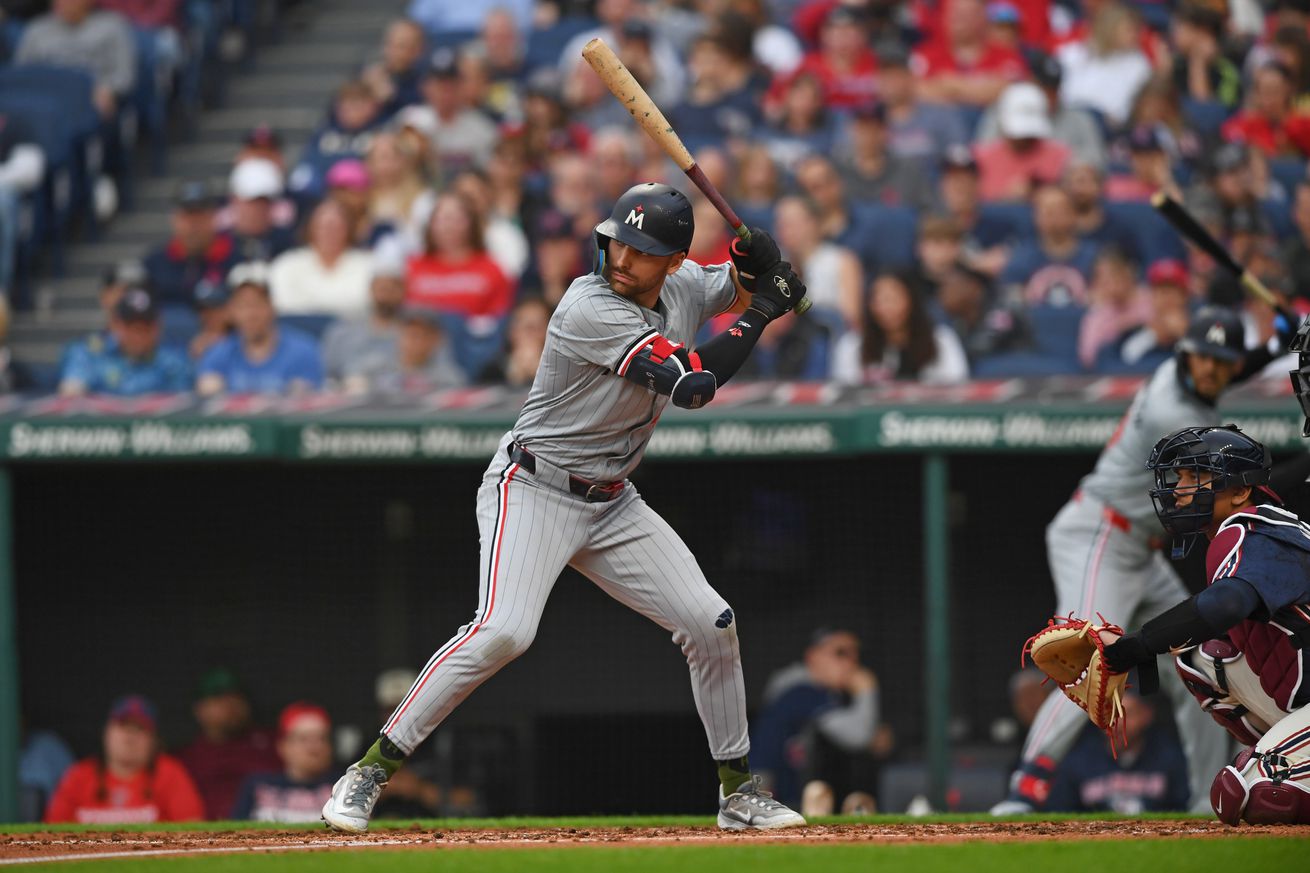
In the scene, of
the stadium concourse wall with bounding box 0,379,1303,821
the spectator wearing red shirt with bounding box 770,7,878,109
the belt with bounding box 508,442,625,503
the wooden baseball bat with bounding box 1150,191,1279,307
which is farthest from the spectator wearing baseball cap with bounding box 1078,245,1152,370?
the belt with bounding box 508,442,625,503

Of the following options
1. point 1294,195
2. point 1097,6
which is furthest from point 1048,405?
point 1097,6

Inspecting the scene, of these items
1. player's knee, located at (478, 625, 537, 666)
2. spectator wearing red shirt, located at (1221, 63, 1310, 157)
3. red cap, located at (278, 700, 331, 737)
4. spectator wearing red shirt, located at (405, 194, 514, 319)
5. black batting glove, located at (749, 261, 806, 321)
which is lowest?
red cap, located at (278, 700, 331, 737)

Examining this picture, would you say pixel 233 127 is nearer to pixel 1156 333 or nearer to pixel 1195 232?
pixel 1156 333

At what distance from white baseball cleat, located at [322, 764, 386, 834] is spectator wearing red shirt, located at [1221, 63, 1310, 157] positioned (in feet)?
20.6

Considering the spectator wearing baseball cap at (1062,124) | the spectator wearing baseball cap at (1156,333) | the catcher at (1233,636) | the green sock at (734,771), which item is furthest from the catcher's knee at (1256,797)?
the spectator wearing baseball cap at (1062,124)

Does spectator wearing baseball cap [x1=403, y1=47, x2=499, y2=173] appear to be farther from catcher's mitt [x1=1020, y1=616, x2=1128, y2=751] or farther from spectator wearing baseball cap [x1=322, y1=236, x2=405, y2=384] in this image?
catcher's mitt [x1=1020, y1=616, x2=1128, y2=751]

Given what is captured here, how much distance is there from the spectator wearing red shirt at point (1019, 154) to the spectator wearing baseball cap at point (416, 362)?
112 inches

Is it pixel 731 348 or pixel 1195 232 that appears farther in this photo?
pixel 1195 232

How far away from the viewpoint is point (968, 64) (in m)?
9.95

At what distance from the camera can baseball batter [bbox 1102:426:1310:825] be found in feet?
14.2

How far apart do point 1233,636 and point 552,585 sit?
166cm

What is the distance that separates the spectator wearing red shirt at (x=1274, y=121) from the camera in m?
9.46

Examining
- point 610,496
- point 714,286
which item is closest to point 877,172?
point 714,286

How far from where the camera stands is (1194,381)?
244 inches
